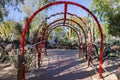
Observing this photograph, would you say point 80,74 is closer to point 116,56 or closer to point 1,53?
point 1,53

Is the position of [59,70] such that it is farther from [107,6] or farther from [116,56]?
[107,6]

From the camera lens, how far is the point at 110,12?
2625 cm

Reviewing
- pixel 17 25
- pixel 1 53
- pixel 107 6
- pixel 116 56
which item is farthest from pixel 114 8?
pixel 17 25

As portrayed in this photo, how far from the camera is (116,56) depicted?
58.6 ft

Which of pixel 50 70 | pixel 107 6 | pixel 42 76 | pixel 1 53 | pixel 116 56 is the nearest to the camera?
pixel 42 76

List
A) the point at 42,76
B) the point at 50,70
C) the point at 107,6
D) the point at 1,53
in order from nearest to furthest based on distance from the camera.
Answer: the point at 42,76, the point at 50,70, the point at 1,53, the point at 107,6

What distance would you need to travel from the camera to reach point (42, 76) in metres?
11.1

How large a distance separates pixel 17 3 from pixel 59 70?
7.28 meters

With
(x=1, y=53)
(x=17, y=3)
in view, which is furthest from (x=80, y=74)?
(x=17, y=3)

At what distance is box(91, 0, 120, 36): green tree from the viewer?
26.0m

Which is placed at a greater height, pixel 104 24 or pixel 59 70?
pixel 104 24

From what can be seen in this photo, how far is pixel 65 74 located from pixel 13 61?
1.89 meters

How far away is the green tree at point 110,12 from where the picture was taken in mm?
26031

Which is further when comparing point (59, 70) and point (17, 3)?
point (17, 3)
